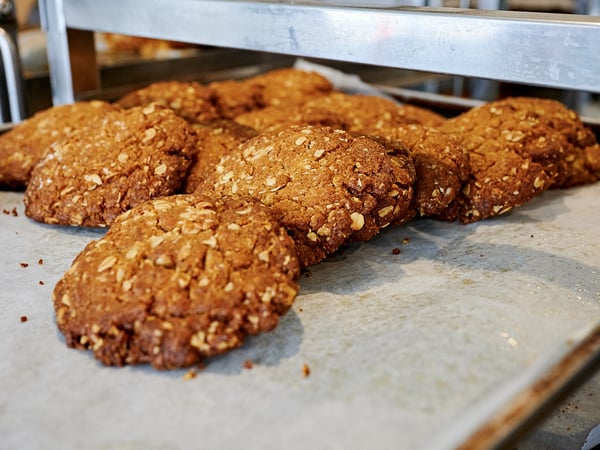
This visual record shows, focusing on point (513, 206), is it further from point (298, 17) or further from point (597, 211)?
point (298, 17)

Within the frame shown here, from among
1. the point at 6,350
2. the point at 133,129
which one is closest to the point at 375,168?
the point at 133,129

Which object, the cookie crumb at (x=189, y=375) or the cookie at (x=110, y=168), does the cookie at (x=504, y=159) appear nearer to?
the cookie at (x=110, y=168)

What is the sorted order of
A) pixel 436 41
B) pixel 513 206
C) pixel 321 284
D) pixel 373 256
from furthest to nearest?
1. pixel 513 206
2. pixel 373 256
3. pixel 321 284
4. pixel 436 41

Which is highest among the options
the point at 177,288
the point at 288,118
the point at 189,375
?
the point at 288,118

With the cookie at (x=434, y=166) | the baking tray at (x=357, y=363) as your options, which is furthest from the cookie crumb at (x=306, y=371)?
the cookie at (x=434, y=166)

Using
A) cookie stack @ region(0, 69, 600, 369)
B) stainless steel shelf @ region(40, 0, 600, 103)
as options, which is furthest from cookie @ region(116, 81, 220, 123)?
stainless steel shelf @ region(40, 0, 600, 103)

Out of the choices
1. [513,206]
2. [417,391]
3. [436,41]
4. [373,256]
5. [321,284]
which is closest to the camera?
[417,391]

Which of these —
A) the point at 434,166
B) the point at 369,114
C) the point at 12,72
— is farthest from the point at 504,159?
the point at 12,72

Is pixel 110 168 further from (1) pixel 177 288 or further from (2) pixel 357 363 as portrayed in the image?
(2) pixel 357 363
